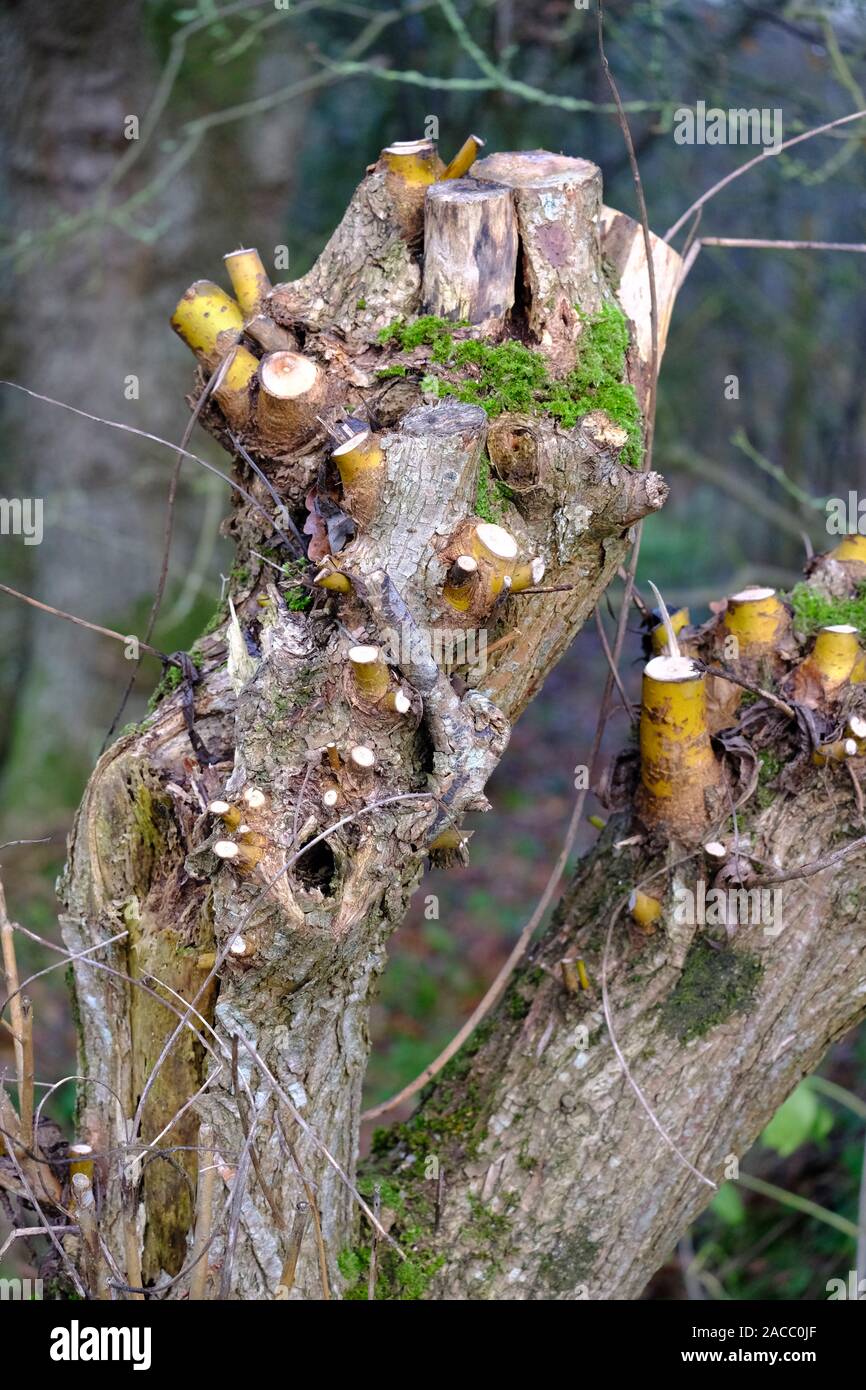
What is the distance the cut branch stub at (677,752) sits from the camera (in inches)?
75.5

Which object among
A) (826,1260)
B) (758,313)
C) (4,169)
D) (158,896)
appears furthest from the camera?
(758,313)

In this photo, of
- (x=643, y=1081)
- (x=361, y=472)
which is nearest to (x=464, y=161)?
(x=361, y=472)

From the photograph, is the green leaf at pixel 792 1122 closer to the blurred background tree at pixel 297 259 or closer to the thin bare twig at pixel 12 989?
the blurred background tree at pixel 297 259

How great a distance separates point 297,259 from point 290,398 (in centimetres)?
514

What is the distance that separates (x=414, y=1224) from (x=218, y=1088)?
0.57 meters

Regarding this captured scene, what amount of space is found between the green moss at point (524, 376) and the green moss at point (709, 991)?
2.84 ft

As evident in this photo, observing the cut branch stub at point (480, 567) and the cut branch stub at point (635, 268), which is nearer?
the cut branch stub at point (480, 567)

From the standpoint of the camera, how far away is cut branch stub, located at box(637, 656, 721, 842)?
1919 millimetres

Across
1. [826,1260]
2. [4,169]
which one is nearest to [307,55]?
[4,169]

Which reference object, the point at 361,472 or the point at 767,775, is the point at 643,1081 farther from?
the point at 361,472

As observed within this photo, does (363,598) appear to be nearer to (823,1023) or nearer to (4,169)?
(823,1023)

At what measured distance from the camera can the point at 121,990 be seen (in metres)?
1.81

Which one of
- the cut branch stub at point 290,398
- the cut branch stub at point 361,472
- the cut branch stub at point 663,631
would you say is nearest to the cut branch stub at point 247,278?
the cut branch stub at point 290,398

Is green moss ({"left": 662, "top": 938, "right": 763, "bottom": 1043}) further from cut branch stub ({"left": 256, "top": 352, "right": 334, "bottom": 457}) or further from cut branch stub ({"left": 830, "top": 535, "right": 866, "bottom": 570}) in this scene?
cut branch stub ({"left": 256, "top": 352, "right": 334, "bottom": 457})
